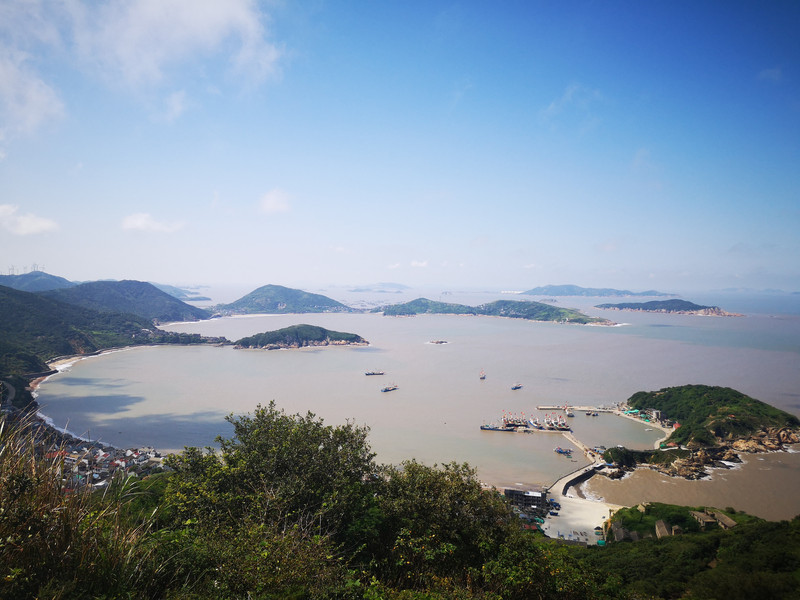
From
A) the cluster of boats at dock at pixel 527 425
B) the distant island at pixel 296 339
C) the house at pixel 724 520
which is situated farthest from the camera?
the distant island at pixel 296 339

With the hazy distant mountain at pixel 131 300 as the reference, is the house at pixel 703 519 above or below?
below

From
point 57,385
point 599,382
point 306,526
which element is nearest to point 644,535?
point 306,526

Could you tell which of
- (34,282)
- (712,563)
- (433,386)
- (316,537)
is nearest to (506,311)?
(433,386)

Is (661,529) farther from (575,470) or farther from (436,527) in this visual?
(436,527)

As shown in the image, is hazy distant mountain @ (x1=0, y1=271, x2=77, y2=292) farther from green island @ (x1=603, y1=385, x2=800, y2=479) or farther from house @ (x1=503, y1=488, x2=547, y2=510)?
green island @ (x1=603, y1=385, x2=800, y2=479)

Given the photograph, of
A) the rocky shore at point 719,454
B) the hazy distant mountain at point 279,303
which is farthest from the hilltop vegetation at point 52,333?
the hazy distant mountain at point 279,303

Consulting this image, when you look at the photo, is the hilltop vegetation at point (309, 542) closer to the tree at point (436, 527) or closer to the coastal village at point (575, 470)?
the tree at point (436, 527)

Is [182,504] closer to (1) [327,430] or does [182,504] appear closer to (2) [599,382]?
(1) [327,430]

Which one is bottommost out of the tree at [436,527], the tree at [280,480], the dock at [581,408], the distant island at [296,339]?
the dock at [581,408]

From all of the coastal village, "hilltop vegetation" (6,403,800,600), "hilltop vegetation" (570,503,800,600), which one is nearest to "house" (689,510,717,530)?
the coastal village
